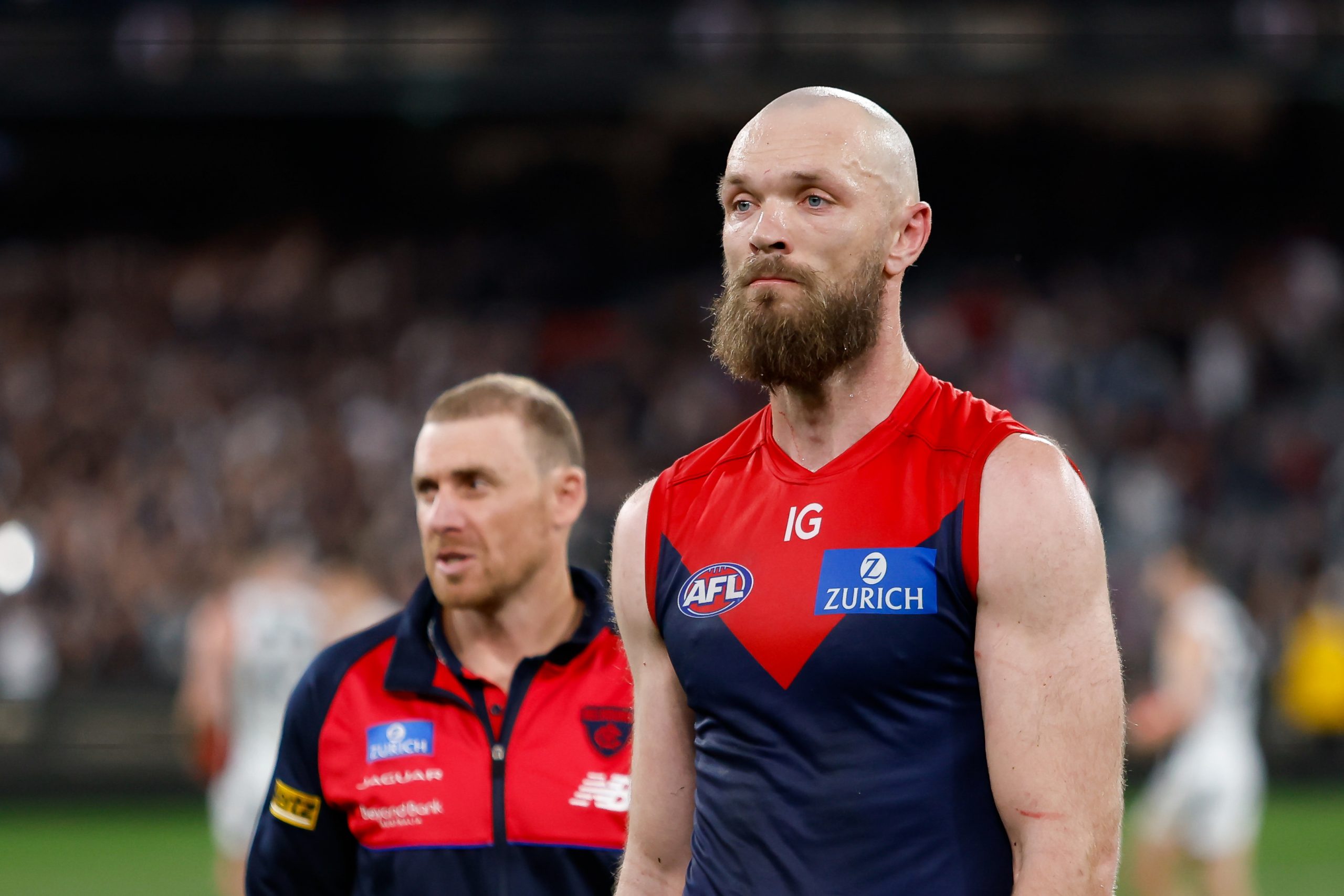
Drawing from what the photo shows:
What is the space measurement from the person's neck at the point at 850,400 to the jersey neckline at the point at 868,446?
1 centimetres

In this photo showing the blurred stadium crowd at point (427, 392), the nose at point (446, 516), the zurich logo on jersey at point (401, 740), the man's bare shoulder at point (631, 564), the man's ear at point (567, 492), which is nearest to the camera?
the man's bare shoulder at point (631, 564)

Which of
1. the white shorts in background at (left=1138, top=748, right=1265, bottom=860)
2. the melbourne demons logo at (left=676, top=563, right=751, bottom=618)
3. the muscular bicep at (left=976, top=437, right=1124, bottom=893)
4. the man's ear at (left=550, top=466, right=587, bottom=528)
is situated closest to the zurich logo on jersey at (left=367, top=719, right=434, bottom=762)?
the man's ear at (left=550, top=466, right=587, bottom=528)

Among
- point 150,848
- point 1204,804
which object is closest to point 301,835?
point 1204,804

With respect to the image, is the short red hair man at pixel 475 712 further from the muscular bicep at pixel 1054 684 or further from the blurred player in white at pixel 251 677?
the blurred player in white at pixel 251 677

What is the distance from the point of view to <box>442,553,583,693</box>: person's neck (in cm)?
409

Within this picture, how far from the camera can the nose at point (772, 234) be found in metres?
2.72

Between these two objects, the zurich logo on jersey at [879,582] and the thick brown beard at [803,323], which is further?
the thick brown beard at [803,323]

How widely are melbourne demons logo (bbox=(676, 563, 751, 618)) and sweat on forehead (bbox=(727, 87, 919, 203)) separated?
68 centimetres

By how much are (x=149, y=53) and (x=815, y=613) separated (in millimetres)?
16242

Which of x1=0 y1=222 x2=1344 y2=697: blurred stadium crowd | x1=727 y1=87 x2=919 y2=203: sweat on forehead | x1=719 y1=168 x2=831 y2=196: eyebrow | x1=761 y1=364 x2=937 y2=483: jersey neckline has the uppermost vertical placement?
x1=0 y1=222 x2=1344 y2=697: blurred stadium crowd

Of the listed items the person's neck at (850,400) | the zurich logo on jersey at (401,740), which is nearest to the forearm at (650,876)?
the person's neck at (850,400)

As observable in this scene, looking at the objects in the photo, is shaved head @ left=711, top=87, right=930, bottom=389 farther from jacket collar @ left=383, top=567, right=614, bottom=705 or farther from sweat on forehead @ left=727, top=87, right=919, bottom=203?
jacket collar @ left=383, top=567, right=614, bottom=705

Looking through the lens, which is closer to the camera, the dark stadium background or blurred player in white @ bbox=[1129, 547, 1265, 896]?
blurred player in white @ bbox=[1129, 547, 1265, 896]

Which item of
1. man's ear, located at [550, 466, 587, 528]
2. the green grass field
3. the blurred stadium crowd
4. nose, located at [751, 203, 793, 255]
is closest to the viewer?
nose, located at [751, 203, 793, 255]
